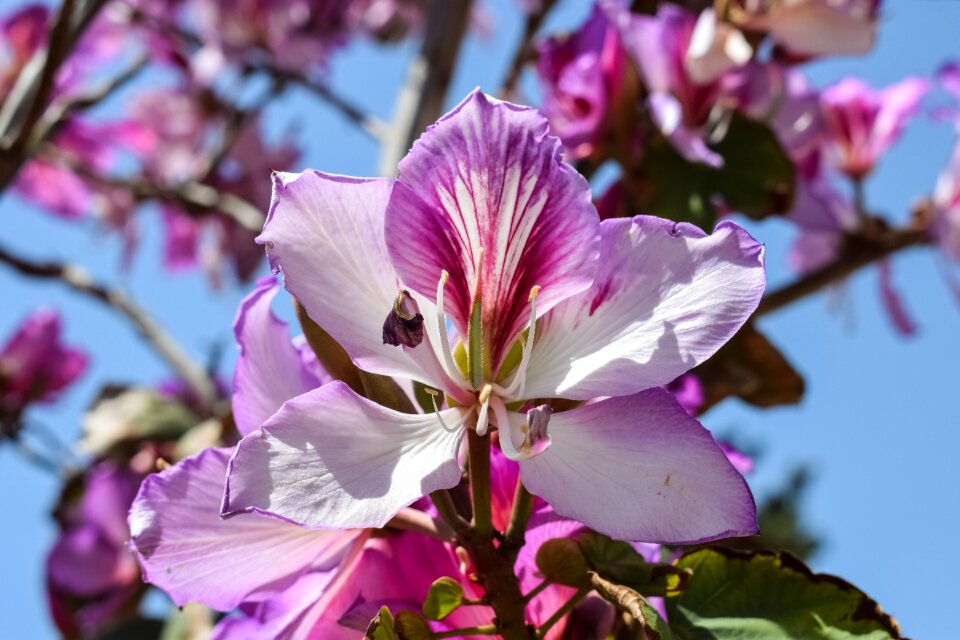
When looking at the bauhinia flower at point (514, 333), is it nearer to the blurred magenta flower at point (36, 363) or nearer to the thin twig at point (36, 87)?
the thin twig at point (36, 87)

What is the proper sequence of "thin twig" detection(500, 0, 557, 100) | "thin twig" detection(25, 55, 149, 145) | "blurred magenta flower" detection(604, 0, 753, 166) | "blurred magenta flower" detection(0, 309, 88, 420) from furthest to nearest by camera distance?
"blurred magenta flower" detection(0, 309, 88, 420), "thin twig" detection(500, 0, 557, 100), "thin twig" detection(25, 55, 149, 145), "blurred magenta flower" detection(604, 0, 753, 166)

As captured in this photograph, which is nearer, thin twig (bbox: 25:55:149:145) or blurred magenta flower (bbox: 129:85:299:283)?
thin twig (bbox: 25:55:149:145)

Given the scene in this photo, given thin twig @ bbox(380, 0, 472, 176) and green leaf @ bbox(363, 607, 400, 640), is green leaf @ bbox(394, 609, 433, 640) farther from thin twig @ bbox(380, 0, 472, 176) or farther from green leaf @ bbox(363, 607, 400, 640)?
thin twig @ bbox(380, 0, 472, 176)

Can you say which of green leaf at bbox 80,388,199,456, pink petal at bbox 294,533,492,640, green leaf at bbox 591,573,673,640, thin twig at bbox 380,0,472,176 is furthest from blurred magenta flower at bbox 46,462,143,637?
green leaf at bbox 591,573,673,640

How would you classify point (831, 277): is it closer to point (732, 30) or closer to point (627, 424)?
point (732, 30)

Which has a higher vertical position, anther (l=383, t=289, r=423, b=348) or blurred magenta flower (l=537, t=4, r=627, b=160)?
blurred magenta flower (l=537, t=4, r=627, b=160)

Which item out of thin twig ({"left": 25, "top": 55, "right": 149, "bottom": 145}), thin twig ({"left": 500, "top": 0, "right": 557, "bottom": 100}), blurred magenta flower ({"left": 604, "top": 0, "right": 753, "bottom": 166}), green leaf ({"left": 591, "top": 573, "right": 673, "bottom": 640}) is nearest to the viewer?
green leaf ({"left": 591, "top": 573, "right": 673, "bottom": 640})

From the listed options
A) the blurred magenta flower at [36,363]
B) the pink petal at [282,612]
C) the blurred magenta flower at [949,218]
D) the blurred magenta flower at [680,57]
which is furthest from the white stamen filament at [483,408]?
the blurred magenta flower at [36,363]

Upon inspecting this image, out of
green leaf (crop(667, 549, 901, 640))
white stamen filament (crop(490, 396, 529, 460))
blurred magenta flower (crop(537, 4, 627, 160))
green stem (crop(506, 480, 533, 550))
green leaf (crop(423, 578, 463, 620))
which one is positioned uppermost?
blurred magenta flower (crop(537, 4, 627, 160))
